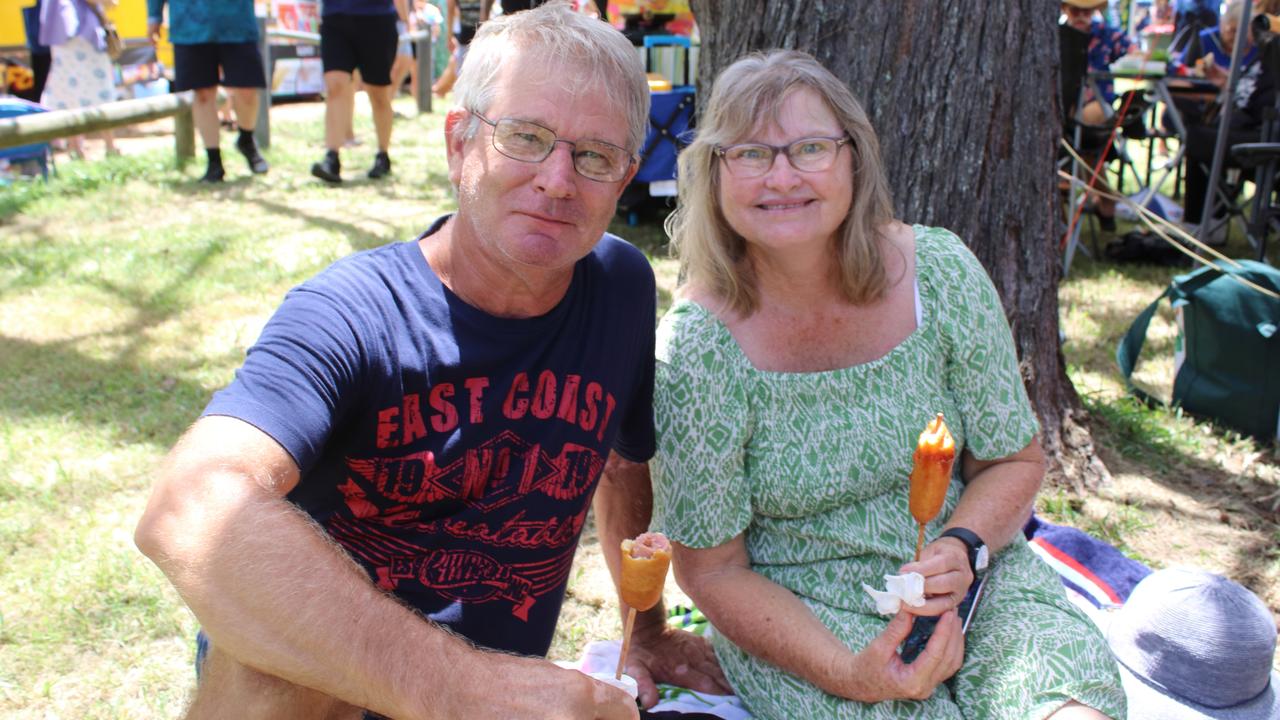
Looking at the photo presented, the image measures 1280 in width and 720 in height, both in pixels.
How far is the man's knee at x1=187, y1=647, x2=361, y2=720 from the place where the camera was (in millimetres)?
1554

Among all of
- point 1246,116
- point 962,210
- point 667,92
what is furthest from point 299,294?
point 1246,116

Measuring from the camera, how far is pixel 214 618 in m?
1.41

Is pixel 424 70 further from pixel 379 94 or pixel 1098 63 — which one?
pixel 1098 63

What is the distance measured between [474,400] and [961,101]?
2.11 meters

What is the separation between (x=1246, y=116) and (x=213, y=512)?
7636 mm

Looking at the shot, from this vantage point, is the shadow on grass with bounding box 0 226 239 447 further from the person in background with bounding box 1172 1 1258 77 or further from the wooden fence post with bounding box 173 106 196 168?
the person in background with bounding box 1172 1 1258 77

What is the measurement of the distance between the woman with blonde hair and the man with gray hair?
229mm

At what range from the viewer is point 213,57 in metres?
8.07

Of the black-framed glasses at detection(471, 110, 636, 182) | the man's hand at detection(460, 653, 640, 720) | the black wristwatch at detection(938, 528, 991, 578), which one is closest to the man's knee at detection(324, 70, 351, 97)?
the black-framed glasses at detection(471, 110, 636, 182)

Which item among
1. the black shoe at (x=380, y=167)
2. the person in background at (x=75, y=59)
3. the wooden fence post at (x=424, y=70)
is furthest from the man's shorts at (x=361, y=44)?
the wooden fence post at (x=424, y=70)

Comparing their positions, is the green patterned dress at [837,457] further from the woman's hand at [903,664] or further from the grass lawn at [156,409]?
the grass lawn at [156,409]

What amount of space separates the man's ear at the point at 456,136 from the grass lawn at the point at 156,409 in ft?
5.13

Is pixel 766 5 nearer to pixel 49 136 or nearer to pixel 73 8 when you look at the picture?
pixel 49 136

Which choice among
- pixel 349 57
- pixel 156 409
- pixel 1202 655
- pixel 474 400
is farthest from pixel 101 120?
pixel 1202 655
